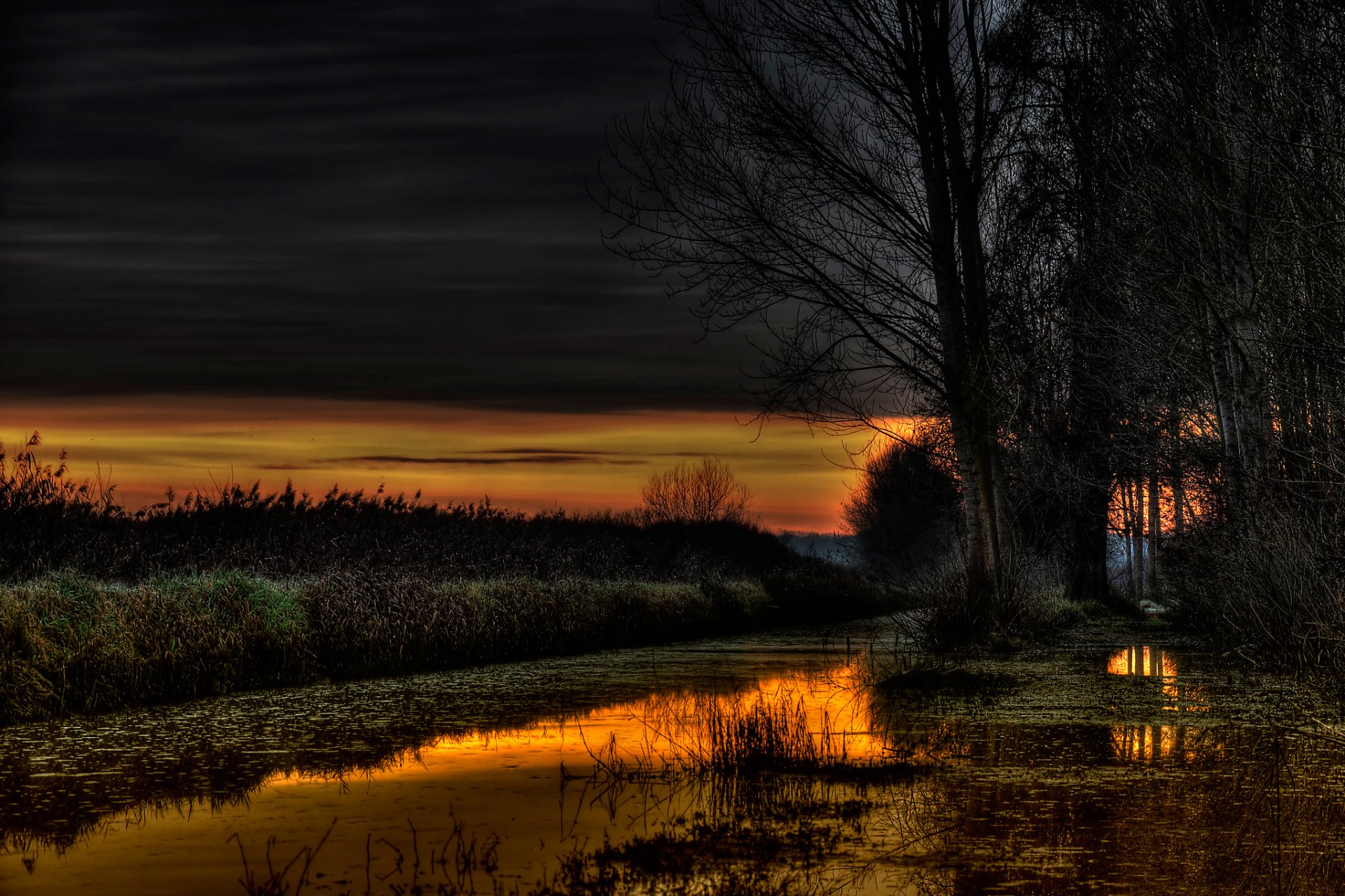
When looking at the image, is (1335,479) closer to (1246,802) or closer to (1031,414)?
(1246,802)

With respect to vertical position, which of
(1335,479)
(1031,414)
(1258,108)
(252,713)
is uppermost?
(1258,108)

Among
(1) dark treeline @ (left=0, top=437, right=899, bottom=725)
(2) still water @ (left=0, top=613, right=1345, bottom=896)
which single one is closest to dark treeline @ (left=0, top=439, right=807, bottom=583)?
(1) dark treeline @ (left=0, top=437, right=899, bottom=725)

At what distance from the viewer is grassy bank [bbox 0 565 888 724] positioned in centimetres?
984

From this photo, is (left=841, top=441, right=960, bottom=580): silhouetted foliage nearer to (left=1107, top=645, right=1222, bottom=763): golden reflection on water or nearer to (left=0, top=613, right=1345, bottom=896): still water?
(left=1107, top=645, right=1222, bottom=763): golden reflection on water

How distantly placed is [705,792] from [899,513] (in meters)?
39.3

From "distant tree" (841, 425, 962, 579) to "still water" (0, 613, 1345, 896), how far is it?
17.9 meters

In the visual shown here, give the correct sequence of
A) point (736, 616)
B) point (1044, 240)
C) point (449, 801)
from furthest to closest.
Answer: point (736, 616), point (1044, 240), point (449, 801)

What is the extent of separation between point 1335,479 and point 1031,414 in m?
8.05

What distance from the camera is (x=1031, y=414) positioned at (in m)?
18.1

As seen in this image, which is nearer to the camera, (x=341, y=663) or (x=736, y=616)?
(x=341, y=663)

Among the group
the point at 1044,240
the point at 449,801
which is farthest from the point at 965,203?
the point at 449,801

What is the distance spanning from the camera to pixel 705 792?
6.15 m

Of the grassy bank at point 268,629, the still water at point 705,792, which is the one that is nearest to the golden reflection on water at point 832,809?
the still water at point 705,792

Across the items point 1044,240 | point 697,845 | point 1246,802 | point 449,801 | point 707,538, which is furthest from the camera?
point 707,538
